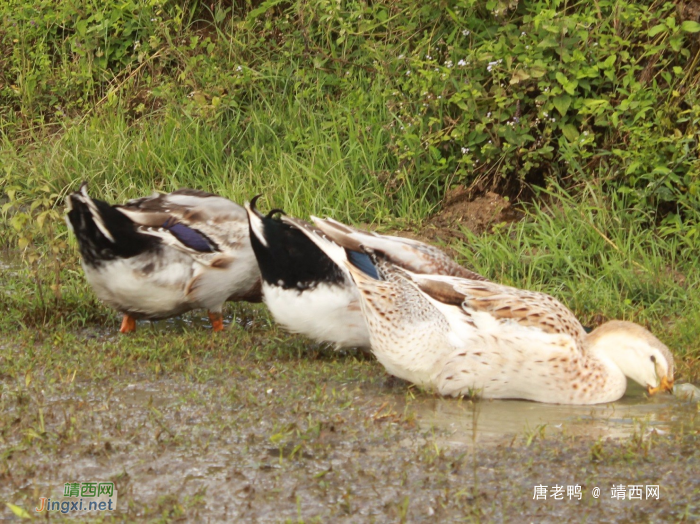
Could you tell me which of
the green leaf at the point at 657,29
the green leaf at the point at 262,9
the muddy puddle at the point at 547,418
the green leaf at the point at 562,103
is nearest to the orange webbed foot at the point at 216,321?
the muddy puddle at the point at 547,418

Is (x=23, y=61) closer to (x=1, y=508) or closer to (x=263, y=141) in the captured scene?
(x=263, y=141)

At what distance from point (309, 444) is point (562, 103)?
3282mm

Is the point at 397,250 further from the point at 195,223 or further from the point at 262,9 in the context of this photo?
the point at 262,9

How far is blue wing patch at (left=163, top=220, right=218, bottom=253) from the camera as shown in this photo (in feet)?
17.5

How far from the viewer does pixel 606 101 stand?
6086 millimetres

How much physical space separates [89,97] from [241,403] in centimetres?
539

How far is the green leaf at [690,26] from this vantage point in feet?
19.6

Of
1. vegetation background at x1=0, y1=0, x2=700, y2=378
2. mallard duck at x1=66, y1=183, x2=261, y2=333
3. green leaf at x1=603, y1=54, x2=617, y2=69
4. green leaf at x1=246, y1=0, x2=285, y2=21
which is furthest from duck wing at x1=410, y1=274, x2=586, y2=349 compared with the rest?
green leaf at x1=246, y1=0, x2=285, y2=21

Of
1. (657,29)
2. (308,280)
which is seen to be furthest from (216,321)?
(657,29)

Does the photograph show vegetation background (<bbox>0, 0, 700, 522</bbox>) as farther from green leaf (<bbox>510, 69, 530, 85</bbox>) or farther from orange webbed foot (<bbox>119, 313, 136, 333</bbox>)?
orange webbed foot (<bbox>119, 313, 136, 333</bbox>)

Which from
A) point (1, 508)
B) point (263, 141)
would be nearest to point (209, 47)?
point (263, 141)

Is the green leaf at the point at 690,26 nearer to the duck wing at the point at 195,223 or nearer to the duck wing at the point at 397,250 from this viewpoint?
the duck wing at the point at 397,250

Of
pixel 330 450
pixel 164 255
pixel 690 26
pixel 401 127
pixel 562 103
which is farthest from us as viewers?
pixel 401 127

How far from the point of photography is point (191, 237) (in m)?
5.35
